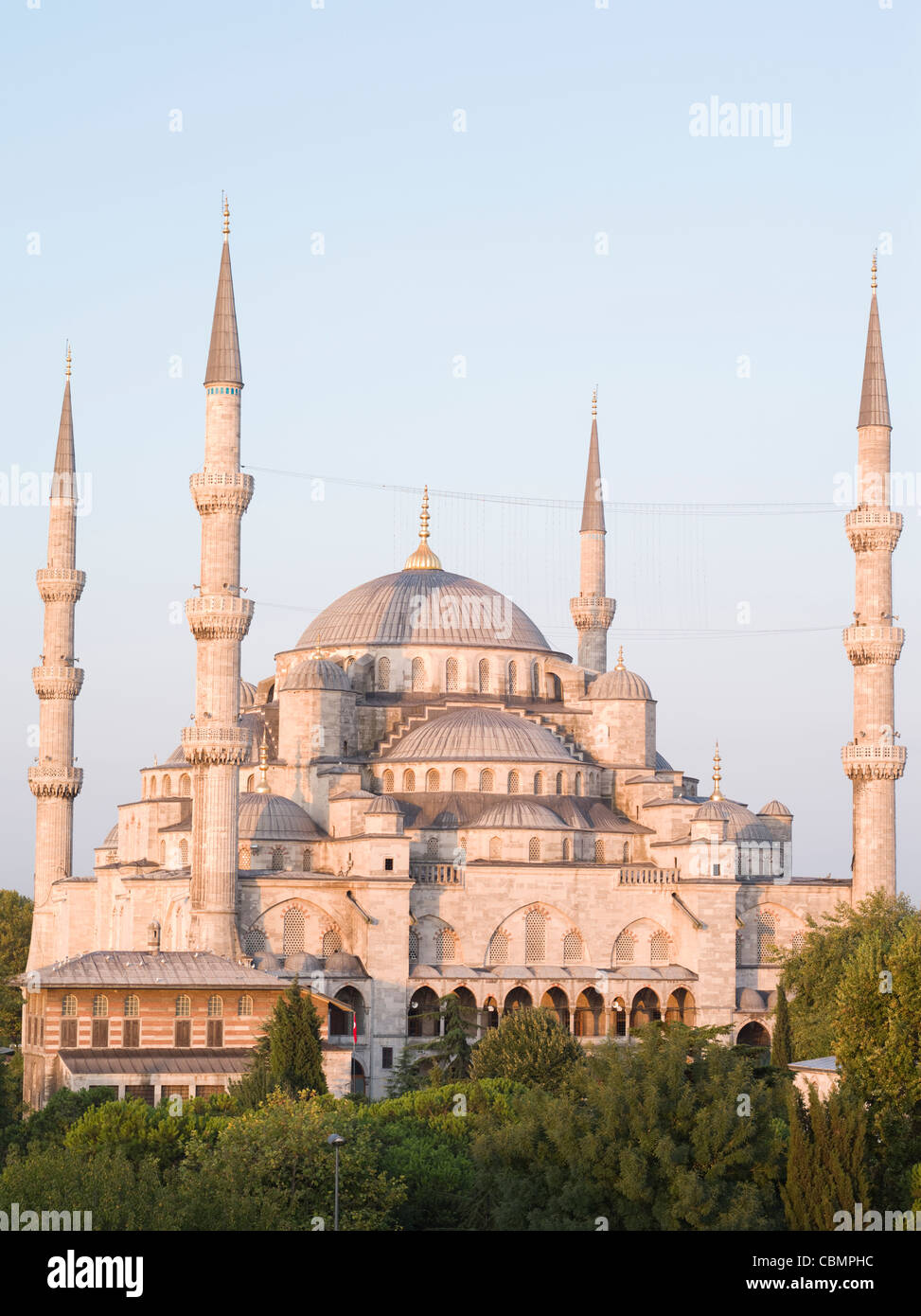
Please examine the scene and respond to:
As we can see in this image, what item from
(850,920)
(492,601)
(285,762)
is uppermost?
(492,601)

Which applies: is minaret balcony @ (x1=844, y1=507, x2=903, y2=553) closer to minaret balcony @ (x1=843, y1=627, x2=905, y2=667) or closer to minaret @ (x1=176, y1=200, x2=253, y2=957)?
minaret balcony @ (x1=843, y1=627, x2=905, y2=667)

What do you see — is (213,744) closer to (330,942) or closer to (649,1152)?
(330,942)

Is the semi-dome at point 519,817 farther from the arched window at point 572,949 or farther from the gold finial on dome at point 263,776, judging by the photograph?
the gold finial on dome at point 263,776

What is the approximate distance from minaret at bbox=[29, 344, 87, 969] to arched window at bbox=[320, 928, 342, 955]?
10192 mm

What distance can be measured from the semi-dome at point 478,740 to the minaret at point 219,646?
658 centimetres

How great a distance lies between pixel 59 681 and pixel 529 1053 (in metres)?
20.4

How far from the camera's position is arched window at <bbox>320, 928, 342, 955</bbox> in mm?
45062

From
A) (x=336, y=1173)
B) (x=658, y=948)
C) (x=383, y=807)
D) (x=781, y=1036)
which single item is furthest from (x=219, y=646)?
(x=336, y=1173)

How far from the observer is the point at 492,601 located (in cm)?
5656
